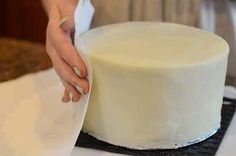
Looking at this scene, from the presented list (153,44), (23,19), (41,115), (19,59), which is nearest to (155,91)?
(153,44)

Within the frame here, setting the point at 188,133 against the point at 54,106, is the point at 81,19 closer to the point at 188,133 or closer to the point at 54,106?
the point at 54,106

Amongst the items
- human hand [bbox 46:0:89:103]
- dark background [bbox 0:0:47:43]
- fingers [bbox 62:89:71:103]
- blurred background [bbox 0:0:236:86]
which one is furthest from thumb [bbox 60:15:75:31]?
dark background [bbox 0:0:47:43]

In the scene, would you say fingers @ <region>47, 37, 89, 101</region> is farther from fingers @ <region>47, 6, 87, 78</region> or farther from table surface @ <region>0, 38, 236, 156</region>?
table surface @ <region>0, 38, 236, 156</region>

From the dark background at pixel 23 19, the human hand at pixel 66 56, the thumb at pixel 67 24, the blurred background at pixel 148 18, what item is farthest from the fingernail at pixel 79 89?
the dark background at pixel 23 19

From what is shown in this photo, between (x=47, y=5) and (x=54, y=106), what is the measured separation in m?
0.21

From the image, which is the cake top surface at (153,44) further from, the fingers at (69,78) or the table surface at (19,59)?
the table surface at (19,59)

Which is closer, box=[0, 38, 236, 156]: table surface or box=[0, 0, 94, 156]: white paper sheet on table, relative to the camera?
box=[0, 0, 94, 156]: white paper sheet on table

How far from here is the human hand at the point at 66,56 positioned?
906 millimetres

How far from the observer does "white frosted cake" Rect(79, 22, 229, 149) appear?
886 mm

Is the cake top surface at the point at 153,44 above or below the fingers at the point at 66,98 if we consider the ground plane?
above

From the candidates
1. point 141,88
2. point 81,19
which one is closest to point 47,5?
point 81,19

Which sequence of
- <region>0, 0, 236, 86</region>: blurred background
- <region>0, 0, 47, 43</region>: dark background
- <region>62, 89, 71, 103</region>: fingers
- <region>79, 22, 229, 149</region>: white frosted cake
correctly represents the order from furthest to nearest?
<region>0, 0, 47, 43</region>: dark background, <region>0, 0, 236, 86</region>: blurred background, <region>62, 89, 71, 103</region>: fingers, <region>79, 22, 229, 149</region>: white frosted cake

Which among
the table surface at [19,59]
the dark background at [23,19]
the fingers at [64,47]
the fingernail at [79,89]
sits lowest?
the dark background at [23,19]

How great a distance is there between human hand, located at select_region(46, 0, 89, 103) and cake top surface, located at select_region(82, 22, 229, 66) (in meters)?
0.04
